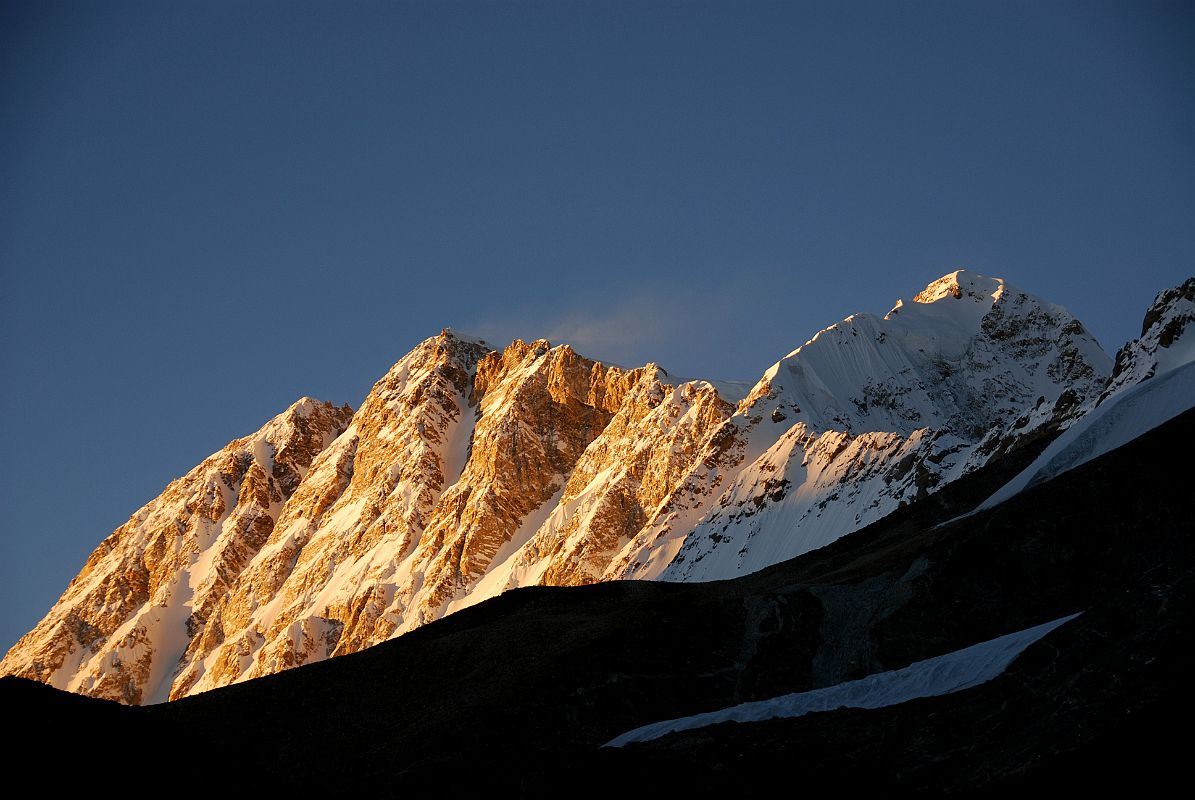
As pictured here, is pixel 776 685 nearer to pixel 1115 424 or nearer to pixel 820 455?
pixel 1115 424

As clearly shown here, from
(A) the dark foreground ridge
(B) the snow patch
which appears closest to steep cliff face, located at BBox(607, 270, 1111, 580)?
(A) the dark foreground ridge

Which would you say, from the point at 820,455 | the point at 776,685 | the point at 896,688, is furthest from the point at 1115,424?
the point at 820,455

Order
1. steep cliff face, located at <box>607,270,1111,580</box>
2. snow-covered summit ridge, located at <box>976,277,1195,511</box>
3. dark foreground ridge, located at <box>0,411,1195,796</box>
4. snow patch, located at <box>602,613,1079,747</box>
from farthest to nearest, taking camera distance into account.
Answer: steep cliff face, located at <box>607,270,1111,580</box> → snow-covered summit ridge, located at <box>976,277,1195,511</box> → snow patch, located at <box>602,613,1079,747</box> → dark foreground ridge, located at <box>0,411,1195,796</box>

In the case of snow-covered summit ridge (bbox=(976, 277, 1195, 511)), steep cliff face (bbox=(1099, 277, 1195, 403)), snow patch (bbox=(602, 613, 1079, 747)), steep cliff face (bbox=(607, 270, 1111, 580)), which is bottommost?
snow patch (bbox=(602, 613, 1079, 747))

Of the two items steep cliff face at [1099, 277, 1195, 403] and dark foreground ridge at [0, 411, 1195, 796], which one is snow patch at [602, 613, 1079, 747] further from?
steep cliff face at [1099, 277, 1195, 403]

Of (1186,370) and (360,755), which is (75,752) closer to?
(360,755)

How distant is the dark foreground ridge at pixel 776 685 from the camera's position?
19.8 metres

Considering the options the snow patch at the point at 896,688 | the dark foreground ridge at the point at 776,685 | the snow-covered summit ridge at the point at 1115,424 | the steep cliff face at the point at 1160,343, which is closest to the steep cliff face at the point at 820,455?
the steep cliff face at the point at 1160,343

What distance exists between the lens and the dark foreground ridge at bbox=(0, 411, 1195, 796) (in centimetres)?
1978

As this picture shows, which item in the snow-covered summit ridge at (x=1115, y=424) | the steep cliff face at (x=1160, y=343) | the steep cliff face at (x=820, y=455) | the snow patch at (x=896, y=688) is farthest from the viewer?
the steep cliff face at (x=820, y=455)

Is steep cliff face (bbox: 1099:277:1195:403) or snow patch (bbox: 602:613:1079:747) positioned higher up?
steep cliff face (bbox: 1099:277:1195:403)

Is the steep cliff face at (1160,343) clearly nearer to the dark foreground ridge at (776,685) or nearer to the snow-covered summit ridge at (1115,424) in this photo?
the dark foreground ridge at (776,685)

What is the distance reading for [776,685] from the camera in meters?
45.6

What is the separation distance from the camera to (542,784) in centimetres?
2352
